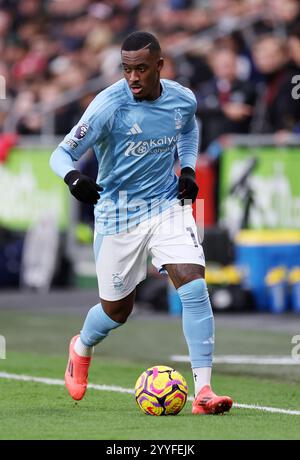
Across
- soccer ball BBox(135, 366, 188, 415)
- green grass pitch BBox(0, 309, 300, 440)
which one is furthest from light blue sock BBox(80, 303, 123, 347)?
soccer ball BBox(135, 366, 188, 415)

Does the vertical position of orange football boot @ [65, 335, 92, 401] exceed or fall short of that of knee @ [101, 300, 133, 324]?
it falls short

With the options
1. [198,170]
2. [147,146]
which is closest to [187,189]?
[147,146]

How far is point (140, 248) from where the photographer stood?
26.9 feet

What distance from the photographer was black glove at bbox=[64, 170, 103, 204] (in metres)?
7.61

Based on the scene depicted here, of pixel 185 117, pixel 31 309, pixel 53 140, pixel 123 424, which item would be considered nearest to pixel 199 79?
pixel 53 140

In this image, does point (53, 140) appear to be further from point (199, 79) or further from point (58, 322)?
point (58, 322)

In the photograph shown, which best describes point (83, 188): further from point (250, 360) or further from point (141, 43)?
point (250, 360)

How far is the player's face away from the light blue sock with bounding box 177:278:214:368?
1.21 m

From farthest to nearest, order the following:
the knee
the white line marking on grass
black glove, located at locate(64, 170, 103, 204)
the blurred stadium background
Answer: the blurred stadium background, the white line marking on grass, the knee, black glove, located at locate(64, 170, 103, 204)

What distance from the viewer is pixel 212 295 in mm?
15555

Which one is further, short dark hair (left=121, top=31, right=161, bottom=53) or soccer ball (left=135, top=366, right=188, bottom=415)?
short dark hair (left=121, top=31, right=161, bottom=53)

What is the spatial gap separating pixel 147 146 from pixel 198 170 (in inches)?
337

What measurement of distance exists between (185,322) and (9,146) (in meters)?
11.9

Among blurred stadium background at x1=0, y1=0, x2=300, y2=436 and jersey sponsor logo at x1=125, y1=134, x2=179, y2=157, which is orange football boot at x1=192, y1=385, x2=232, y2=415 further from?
blurred stadium background at x1=0, y1=0, x2=300, y2=436
